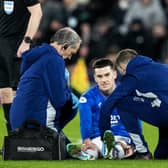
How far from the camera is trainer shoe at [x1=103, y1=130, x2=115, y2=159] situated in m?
11.6

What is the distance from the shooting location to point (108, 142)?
11789 millimetres

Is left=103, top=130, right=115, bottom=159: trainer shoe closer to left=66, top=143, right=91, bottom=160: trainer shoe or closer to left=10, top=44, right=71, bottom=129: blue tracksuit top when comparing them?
left=66, top=143, right=91, bottom=160: trainer shoe

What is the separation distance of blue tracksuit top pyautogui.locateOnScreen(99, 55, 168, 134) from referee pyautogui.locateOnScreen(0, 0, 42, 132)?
1.78 metres

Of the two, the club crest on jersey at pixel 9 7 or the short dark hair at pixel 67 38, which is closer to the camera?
the short dark hair at pixel 67 38

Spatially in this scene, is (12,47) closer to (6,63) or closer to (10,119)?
(6,63)

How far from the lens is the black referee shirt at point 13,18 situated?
42.7 ft

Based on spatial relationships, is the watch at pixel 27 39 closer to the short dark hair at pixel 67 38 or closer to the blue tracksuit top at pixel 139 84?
the short dark hair at pixel 67 38

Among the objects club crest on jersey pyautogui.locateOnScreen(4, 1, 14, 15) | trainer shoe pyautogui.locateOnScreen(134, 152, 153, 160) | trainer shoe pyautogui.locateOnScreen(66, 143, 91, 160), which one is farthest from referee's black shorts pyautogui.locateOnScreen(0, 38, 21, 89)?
trainer shoe pyautogui.locateOnScreen(134, 152, 153, 160)

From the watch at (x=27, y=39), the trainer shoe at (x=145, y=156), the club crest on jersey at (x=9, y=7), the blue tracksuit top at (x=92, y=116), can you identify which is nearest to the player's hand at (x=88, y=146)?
the blue tracksuit top at (x=92, y=116)

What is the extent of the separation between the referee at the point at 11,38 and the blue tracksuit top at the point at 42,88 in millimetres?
1188

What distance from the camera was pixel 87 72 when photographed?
74.8ft

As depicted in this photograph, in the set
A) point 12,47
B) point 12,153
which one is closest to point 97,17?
point 12,47

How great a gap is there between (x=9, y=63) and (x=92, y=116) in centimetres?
122

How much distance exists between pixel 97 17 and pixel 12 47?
1163cm
